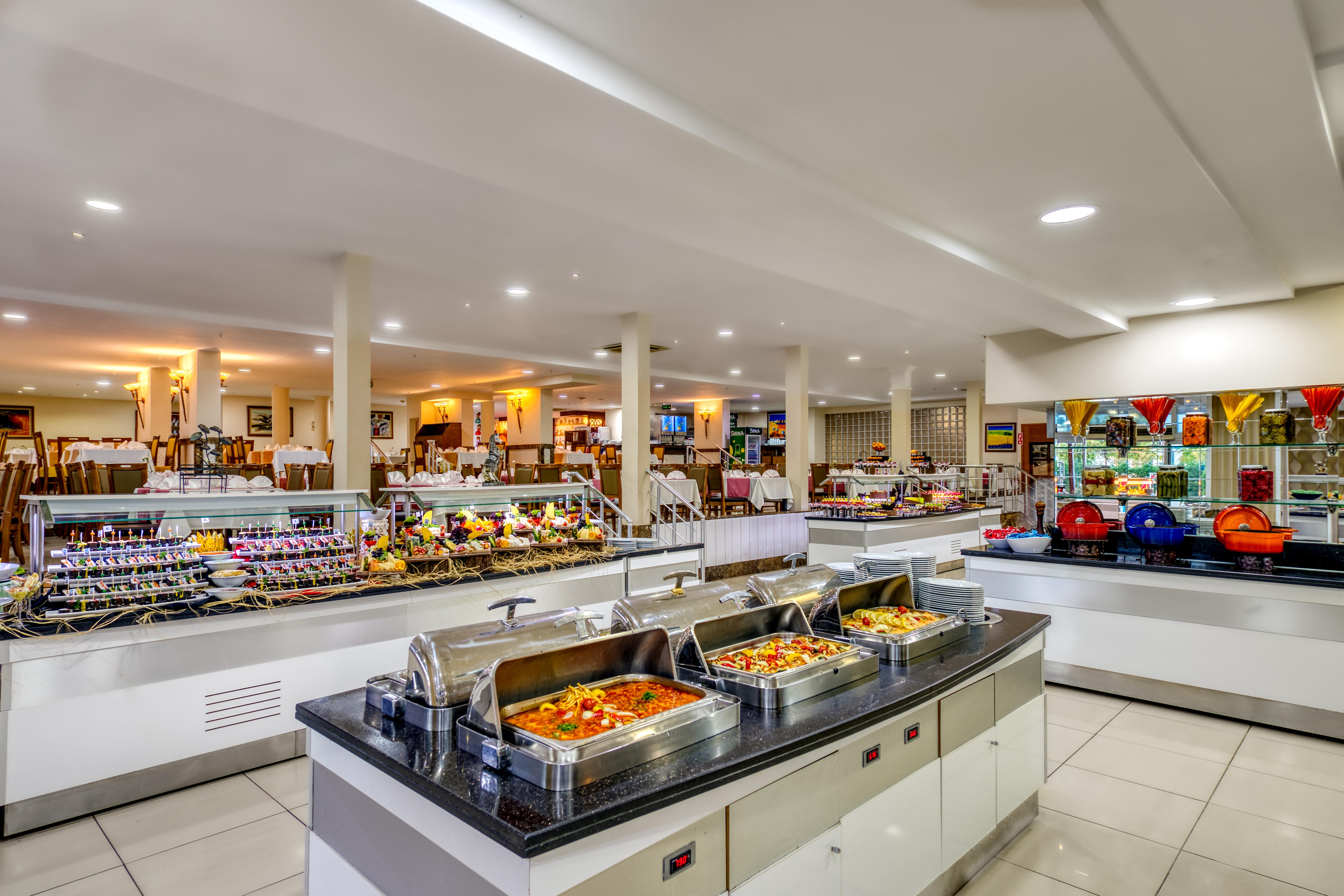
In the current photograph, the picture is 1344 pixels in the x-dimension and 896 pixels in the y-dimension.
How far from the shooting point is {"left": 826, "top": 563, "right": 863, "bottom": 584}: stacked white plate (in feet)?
9.57

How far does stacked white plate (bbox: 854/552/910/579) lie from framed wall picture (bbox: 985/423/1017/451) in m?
18.4

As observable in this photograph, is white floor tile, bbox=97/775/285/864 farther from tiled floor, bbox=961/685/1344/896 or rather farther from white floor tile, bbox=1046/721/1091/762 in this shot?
white floor tile, bbox=1046/721/1091/762

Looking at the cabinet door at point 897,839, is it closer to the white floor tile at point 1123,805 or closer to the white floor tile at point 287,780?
the white floor tile at point 1123,805

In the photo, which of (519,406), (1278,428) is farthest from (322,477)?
(1278,428)

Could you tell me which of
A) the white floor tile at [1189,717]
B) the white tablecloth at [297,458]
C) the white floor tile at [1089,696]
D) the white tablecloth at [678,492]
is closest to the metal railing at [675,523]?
the white tablecloth at [678,492]

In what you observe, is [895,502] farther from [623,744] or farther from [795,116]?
[623,744]

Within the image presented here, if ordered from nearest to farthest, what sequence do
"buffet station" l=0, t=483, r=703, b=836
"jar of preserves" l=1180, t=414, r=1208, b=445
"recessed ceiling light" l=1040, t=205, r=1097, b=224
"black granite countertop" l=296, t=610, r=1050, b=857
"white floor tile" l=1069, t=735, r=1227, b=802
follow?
"black granite countertop" l=296, t=610, r=1050, b=857 → "buffet station" l=0, t=483, r=703, b=836 → "white floor tile" l=1069, t=735, r=1227, b=802 → "recessed ceiling light" l=1040, t=205, r=1097, b=224 → "jar of preserves" l=1180, t=414, r=1208, b=445

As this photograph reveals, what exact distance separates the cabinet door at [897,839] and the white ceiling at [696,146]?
7.58 feet

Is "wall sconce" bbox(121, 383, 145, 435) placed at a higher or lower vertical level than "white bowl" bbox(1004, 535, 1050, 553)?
higher

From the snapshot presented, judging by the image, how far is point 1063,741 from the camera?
379 cm

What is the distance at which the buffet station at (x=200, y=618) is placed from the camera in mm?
2760

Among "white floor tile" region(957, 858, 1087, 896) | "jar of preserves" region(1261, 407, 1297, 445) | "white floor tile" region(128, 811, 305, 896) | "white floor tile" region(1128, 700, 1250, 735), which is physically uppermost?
"jar of preserves" region(1261, 407, 1297, 445)

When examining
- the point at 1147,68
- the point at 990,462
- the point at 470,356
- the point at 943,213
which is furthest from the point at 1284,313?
the point at 990,462

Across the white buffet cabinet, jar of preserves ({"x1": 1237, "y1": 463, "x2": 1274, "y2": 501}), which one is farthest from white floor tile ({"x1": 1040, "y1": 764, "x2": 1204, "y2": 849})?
jar of preserves ({"x1": 1237, "y1": 463, "x2": 1274, "y2": 501})
